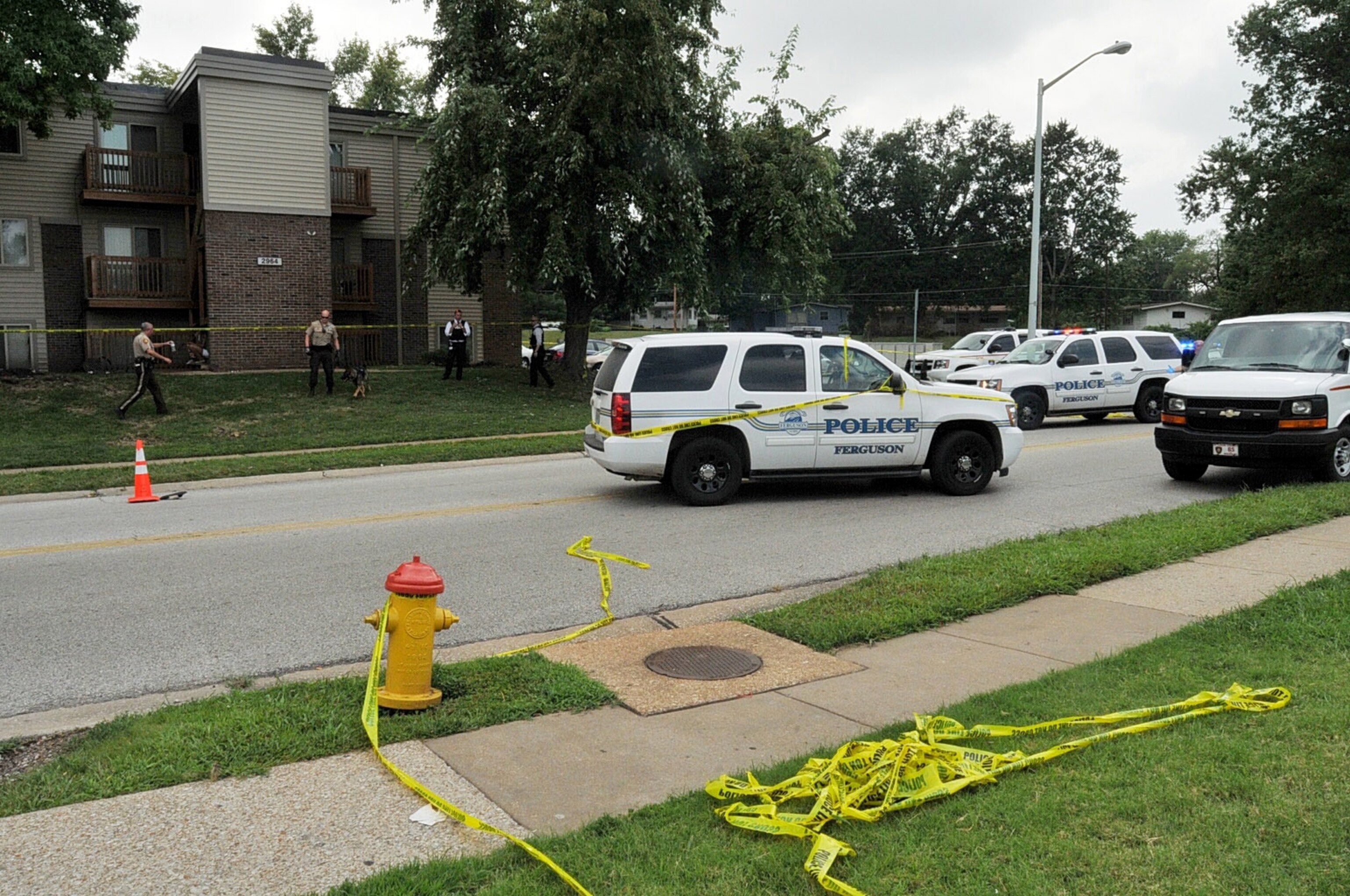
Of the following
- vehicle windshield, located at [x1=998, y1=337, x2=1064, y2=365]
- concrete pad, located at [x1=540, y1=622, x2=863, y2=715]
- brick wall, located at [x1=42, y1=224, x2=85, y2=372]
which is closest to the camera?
concrete pad, located at [x1=540, y1=622, x2=863, y2=715]

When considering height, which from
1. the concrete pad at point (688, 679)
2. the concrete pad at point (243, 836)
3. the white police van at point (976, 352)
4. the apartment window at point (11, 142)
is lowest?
the concrete pad at point (688, 679)

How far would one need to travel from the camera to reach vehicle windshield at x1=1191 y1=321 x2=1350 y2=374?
1270cm

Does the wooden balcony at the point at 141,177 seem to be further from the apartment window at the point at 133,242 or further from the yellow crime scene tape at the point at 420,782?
the yellow crime scene tape at the point at 420,782

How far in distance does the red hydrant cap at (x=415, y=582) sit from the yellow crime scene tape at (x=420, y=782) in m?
0.07

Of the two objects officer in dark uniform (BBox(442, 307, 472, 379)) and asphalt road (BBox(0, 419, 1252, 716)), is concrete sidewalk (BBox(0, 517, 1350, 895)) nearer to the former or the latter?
asphalt road (BBox(0, 419, 1252, 716))

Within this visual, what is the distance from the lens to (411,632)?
5363 mm

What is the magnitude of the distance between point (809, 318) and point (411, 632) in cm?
8661

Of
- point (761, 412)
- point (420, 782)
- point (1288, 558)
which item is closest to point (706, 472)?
point (761, 412)

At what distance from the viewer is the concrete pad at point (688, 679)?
5844 millimetres

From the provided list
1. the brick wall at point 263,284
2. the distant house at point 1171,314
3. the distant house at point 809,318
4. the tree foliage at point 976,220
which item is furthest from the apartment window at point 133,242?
the distant house at point 1171,314

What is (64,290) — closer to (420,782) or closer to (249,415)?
(249,415)

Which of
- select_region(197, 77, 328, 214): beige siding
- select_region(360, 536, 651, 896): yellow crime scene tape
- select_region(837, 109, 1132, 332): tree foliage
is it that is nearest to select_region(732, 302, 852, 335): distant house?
select_region(837, 109, 1132, 332): tree foliage

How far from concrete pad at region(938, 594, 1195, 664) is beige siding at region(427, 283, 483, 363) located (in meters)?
27.5

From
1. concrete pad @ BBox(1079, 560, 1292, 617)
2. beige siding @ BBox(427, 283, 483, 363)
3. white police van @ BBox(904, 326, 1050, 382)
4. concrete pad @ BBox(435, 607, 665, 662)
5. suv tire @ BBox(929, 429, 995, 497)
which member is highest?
beige siding @ BBox(427, 283, 483, 363)
